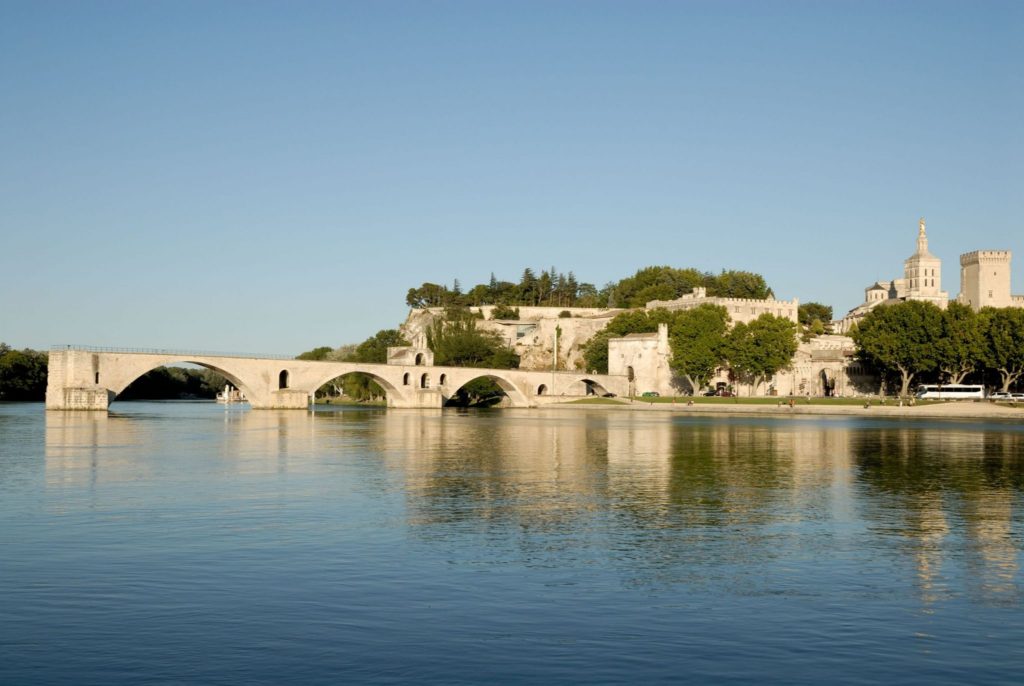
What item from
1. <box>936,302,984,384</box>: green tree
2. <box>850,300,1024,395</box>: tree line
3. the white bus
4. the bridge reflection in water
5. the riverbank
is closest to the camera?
the bridge reflection in water

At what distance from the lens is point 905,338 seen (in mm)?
97312

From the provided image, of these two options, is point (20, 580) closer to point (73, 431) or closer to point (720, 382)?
point (73, 431)

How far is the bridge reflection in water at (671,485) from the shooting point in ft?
55.0

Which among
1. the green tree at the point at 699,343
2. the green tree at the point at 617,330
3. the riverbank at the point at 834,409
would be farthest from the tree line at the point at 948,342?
the green tree at the point at 617,330

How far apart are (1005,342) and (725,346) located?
26.3m

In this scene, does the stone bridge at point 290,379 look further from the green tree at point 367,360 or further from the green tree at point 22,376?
the green tree at point 22,376

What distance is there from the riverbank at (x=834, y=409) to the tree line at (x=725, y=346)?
643cm

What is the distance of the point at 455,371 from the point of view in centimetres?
10012

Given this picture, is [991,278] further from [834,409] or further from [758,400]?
[834,409]

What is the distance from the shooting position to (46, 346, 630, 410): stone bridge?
222ft

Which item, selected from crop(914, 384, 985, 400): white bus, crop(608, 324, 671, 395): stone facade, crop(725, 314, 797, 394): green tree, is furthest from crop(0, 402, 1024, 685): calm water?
crop(608, 324, 671, 395): stone facade

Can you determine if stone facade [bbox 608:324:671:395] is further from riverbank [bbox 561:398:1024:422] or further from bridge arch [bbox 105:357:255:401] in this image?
bridge arch [bbox 105:357:255:401]

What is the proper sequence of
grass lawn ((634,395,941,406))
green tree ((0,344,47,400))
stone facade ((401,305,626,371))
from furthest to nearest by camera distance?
1. stone facade ((401,305,626,371))
2. green tree ((0,344,47,400))
3. grass lawn ((634,395,941,406))

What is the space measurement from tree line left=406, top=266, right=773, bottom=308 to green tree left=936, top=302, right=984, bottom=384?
46657mm
